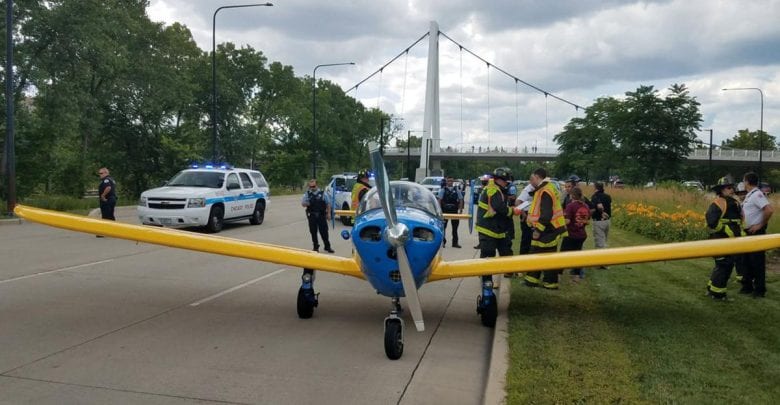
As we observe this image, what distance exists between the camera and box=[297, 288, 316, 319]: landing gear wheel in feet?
22.6

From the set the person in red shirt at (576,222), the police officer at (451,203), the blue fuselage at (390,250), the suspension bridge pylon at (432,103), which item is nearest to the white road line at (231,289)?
the blue fuselage at (390,250)

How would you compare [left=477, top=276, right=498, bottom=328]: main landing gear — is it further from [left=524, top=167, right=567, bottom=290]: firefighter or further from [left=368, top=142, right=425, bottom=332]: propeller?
[left=524, top=167, right=567, bottom=290]: firefighter

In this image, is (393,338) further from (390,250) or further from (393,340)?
(390,250)

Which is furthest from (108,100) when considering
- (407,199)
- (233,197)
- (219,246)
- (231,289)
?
(407,199)

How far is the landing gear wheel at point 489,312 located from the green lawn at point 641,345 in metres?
0.23

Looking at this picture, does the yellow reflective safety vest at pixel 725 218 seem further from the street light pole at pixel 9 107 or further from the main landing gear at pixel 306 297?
the street light pole at pixel 9 107

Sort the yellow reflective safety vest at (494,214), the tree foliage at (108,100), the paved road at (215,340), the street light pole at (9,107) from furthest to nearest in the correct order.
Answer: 1. the tree foliage at (108,100)
2. the street light pole at (9,107)
3. the yellow reflective safety vest at (494,214)
4. the paved road at (215,340)

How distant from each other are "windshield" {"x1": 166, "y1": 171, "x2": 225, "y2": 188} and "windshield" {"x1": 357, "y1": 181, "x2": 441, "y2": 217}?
37.1ft

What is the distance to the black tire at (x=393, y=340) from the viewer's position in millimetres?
5453

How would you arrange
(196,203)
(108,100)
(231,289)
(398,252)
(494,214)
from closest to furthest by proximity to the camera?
1. (398,252)
2. (494,214)
3. (231,289)
4. (196,203)
5. (108,100)

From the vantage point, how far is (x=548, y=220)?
8.34 metres

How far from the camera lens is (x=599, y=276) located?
9.89 metres

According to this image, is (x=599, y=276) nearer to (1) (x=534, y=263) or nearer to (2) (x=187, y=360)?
(1) (x=534, y=263)

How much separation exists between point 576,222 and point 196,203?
10.4 metres
